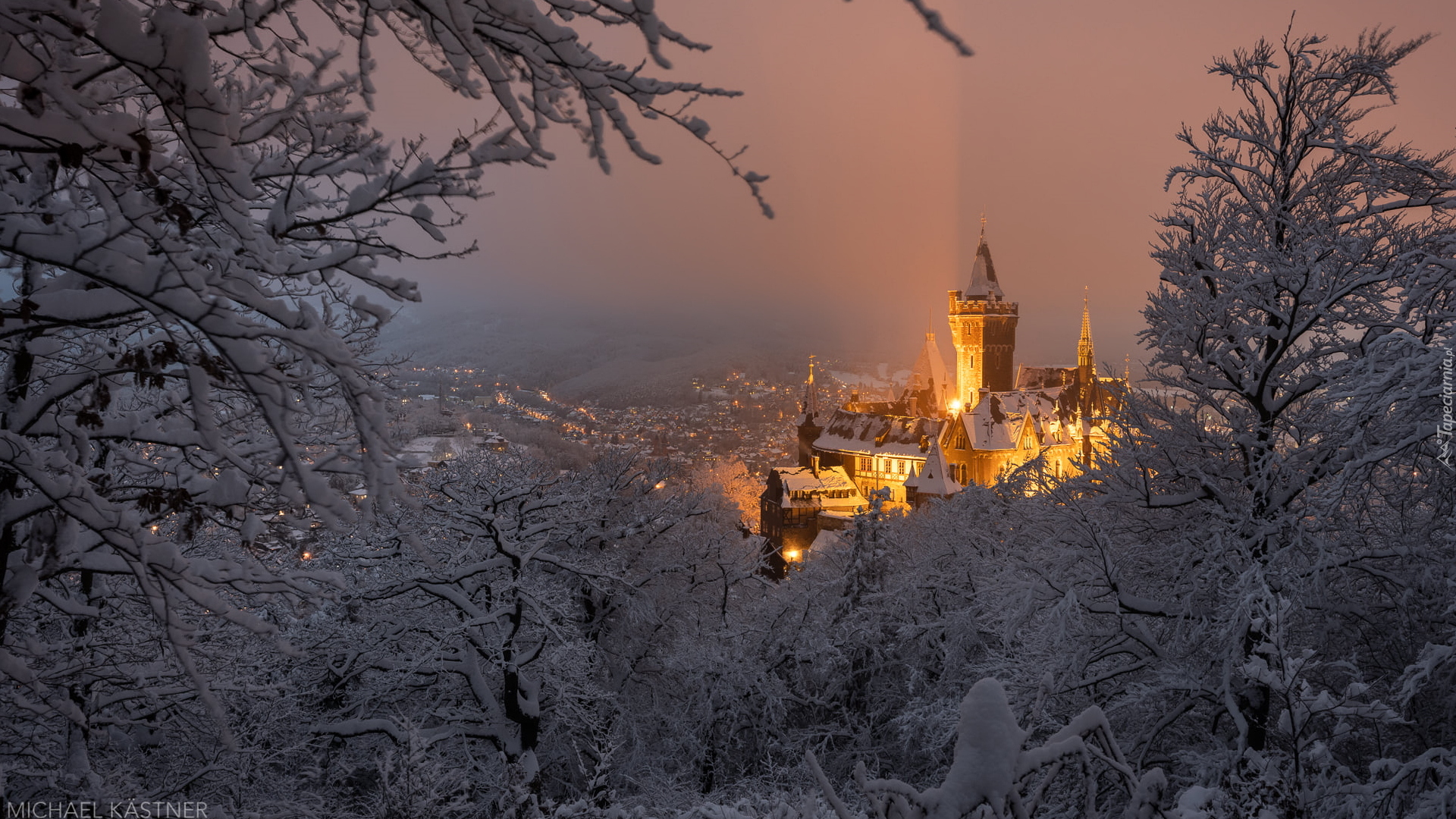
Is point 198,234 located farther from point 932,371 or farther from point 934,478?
point 932,371

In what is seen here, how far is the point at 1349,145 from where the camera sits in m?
Answer: 7.50

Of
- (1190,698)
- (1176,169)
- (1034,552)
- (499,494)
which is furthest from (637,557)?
(1176,169)

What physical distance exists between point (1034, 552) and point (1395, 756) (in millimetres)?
3512

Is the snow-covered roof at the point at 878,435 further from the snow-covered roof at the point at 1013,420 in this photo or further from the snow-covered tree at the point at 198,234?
the snow-covered tree at the point at 198,234

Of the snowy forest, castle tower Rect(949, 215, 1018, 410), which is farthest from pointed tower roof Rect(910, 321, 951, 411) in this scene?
the snowy forest

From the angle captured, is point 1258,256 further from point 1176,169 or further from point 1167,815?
point 1167,815

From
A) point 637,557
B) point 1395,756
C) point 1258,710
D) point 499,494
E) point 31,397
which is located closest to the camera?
point 31,397

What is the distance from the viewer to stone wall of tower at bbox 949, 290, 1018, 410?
226ft

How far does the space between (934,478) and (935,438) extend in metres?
3.82

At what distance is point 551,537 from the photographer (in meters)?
11.9

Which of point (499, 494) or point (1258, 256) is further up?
point (1258, 256)

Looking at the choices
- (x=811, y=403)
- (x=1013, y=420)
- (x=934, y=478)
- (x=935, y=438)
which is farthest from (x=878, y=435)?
(x=1013, y=420)

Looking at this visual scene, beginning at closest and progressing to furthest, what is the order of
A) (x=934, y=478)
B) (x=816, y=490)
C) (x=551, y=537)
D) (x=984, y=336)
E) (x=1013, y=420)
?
(x=551, y=537) < (x=934, y=478) < (x=816, y=490) < (x=1013, y=420) < (x=984, y=336)

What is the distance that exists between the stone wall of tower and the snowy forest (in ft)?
187
